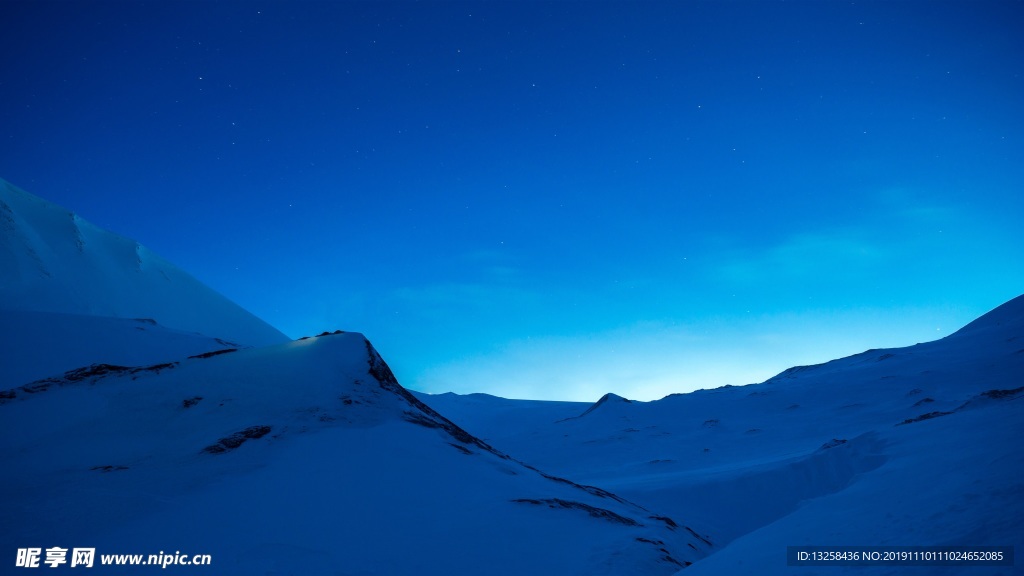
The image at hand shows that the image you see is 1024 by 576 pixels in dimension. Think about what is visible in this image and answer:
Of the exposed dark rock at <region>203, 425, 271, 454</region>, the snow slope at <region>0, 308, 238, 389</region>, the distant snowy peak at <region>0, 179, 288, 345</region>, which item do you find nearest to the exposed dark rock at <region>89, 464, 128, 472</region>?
the exposed dark rock at <region>203, 425, 271, 454</region>

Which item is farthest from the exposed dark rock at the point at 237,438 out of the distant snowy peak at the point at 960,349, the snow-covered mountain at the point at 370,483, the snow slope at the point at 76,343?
the distant snowy peak at the point at 960,349

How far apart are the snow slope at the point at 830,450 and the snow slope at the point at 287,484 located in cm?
277

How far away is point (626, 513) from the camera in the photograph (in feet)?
36.7

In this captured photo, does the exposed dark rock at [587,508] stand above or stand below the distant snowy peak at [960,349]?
below

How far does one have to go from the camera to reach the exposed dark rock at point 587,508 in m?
9.79

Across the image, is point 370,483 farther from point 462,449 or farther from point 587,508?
point 587,508

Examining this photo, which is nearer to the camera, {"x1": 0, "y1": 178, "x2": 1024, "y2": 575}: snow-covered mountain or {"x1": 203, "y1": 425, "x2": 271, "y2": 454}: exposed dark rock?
{"x1": 0, "y1": 178, "x2": 1024, "y2": 575}: snow-covered mountain

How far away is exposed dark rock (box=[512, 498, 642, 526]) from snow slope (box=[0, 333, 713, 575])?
44 millimetres

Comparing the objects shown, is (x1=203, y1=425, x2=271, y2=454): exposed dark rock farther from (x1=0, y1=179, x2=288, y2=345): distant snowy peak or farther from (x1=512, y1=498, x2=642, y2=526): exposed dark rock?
(x1=0, y1=179, x2=288, y2=345): distant snowy peak

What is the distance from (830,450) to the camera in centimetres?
1748

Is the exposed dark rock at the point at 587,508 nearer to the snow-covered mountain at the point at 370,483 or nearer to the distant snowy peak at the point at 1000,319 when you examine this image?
the snow-covered mountain at the point at 370,483

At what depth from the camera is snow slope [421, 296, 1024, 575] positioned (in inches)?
223

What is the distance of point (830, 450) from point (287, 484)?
17.6 m

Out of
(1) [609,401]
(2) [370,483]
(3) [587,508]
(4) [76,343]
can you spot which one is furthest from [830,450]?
(4) [76,343]
